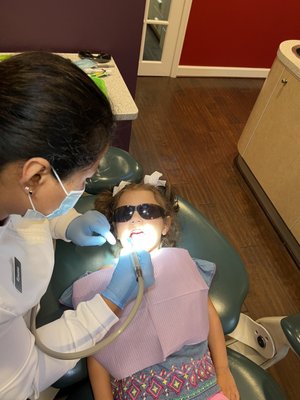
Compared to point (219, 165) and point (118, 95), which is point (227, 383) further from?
point (219, 165)

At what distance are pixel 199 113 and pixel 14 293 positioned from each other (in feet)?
9.21

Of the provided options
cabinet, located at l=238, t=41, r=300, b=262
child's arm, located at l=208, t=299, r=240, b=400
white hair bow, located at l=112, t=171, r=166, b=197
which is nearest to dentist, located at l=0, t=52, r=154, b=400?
child's arm, located at l=208, t=299, r=240, b=400

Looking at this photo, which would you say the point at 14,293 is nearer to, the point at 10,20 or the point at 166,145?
the point at 10,20

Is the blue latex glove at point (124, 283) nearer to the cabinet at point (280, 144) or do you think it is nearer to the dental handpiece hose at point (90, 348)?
the dental handpiece hose at point (90, 348)

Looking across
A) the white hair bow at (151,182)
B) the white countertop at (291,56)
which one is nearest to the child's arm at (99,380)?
the white hair bow at (151,182)

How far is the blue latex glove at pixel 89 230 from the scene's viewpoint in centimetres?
124

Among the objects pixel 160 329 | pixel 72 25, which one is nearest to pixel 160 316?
pixel 160 329

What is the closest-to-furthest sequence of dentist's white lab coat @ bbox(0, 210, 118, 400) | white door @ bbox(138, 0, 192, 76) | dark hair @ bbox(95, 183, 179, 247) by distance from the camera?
1. dentist's white lab coat @ bbox(0, 210, 118, 400)
2. dark hair @ bbox(95, 183, 179, 247)
3. white door @ bbox(138, 0, 192, 76)

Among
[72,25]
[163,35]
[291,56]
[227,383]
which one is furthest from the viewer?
[163,35]

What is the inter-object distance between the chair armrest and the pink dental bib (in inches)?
9.8

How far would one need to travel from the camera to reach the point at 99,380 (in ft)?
3.35

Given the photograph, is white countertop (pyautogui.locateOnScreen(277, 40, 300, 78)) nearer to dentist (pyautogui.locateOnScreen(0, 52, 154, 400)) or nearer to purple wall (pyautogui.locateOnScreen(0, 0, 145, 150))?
purple wall (pyautogui.locateOnScreen(0, 0, 145, 150))

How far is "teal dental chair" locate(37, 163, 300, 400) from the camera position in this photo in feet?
3.51

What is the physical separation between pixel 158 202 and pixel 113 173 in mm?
298
